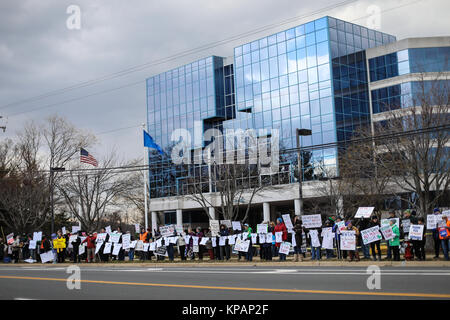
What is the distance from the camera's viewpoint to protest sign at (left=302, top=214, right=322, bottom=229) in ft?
72.9

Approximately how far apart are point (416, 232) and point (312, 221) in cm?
476

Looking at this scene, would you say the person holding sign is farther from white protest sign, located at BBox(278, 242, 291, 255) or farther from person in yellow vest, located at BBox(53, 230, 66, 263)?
person in yellow vest, located at BBox(53, 230, 66, 263)

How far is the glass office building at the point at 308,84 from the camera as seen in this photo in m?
54.6

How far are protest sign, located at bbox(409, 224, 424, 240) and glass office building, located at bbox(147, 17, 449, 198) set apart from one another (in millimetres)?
30411

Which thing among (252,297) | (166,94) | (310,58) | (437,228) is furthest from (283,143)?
(252,297)

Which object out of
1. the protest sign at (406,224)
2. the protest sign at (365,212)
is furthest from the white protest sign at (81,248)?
the protest sign at (406,224)

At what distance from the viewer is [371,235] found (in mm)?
19672

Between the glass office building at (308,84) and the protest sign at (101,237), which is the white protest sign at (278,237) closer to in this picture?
the protest sign at (101,237)

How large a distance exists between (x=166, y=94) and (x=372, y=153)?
44270mm

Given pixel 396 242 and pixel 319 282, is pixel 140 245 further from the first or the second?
pixel 319 282

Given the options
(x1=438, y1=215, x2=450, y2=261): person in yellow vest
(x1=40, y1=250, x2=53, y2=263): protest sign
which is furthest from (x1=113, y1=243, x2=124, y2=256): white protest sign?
(x1=438, y1=215, x2=450, y2=261): person in yellow vest

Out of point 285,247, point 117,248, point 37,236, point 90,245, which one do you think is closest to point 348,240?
point 285,247
